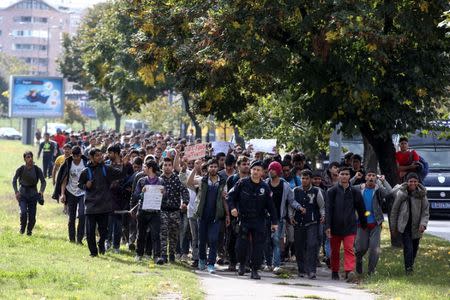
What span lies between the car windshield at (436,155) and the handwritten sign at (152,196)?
13.8m

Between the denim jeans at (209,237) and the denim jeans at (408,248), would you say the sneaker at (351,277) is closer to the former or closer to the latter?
the denim jeans at (408,248)

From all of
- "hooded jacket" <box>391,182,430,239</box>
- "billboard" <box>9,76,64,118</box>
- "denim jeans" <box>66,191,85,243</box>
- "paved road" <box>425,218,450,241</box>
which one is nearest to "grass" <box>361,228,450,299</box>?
"hooded jacket" <box>391,182,430,239</box>

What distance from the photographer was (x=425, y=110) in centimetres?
2161

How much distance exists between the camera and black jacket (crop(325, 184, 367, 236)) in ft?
60.3

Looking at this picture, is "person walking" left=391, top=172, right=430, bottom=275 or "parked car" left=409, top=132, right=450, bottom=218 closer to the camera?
"person walking" left=391, top=172, right=430, bottom=275

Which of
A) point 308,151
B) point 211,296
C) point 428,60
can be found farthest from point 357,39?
point 308,151

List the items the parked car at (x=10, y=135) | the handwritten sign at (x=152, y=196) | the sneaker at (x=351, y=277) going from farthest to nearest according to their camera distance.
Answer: the parked car at (x=10, y=135), the handwritten sign at (x=152, y=196), the sneaker at (x=351, y=277)

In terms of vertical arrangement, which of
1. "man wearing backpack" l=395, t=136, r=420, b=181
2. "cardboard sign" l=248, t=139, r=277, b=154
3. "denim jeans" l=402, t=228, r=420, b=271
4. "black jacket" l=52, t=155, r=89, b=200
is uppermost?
"cardboard sign" l=248, t=139, r=277, b=154

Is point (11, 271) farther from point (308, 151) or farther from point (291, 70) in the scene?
point (308, 151)

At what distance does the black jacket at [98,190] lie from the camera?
19.2 m

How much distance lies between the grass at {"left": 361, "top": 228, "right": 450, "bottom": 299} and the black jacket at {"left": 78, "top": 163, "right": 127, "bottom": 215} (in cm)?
424

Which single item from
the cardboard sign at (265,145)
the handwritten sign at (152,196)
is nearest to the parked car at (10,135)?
the cardboard sign at (265,145)

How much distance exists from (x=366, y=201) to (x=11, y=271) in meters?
5.64

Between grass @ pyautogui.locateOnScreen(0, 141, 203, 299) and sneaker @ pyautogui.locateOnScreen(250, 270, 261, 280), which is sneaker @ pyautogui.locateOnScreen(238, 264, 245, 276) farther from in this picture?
grass @ pyautogui.locateOnScreen(0, 141, 203, 299)
